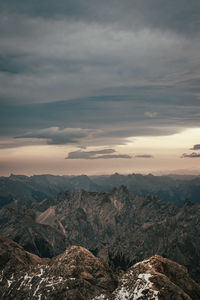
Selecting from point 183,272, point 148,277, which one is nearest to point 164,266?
point 183,272

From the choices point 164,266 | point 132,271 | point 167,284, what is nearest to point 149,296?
point 167,284

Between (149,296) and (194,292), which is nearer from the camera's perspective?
(149,296)

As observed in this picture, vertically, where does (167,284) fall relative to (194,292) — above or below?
above

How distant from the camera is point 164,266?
18812cm

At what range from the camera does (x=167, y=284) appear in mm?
159125

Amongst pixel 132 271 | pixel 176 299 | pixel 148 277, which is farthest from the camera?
pixel 132 271

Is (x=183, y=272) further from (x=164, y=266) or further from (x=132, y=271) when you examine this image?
(x=132, y=271)

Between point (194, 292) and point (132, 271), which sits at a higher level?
point (132, 271)

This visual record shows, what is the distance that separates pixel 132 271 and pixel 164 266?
2137 centimetres

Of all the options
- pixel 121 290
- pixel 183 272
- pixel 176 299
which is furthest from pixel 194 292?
pixel 121 290

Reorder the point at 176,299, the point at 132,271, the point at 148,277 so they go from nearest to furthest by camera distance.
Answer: the point at 176,299 → the point at 148,277 → the point at 132,271

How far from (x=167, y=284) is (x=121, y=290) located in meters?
23.8

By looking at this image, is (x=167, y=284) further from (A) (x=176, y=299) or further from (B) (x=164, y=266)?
(B) (x=164, y=266)

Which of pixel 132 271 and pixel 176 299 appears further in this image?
pixel 132 271
